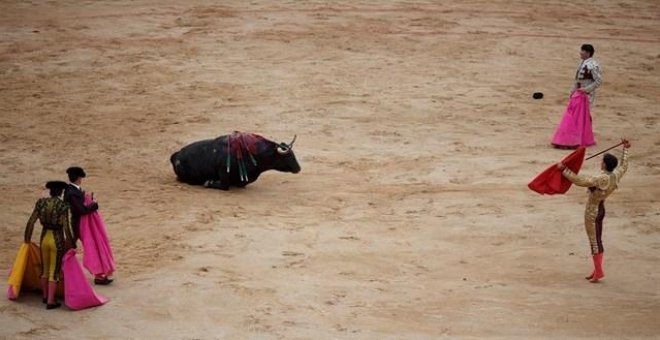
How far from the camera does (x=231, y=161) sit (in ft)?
41.4

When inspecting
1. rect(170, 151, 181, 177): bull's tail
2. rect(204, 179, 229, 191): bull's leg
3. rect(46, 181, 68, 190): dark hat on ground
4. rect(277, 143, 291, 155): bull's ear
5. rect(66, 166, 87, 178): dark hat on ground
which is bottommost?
rect(204, 179, 229, 191): bull's leg

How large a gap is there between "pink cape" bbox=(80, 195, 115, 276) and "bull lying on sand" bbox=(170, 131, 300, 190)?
3113 millimetres

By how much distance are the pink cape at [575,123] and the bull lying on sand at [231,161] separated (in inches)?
159

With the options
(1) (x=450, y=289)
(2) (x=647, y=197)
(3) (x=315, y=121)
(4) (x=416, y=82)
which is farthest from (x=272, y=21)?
(1) (x=450, y=289)

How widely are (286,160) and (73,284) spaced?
410 centimetres

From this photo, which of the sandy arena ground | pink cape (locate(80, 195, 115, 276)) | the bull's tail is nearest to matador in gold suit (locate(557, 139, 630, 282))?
the sandy arena ground

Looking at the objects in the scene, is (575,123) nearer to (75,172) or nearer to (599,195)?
(599,195)

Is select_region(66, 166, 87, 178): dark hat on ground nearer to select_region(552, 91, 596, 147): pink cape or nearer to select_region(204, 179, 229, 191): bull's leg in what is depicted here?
select_region(204, 179, 229, 191): bull's leg

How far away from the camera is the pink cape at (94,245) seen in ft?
31.2

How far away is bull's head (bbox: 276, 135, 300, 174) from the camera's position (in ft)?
41.8

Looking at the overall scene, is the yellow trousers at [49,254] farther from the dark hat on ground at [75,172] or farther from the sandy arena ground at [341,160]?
the dark hat on ground at [75,172]

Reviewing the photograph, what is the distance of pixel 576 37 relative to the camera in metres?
20.6

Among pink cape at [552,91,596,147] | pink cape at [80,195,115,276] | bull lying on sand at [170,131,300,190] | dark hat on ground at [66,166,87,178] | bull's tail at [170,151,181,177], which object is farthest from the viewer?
pink cape at [552,91,596,147]

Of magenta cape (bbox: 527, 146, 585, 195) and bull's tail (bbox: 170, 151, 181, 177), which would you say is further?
bull's tail (bbox: 170, 151, 181, 177)
